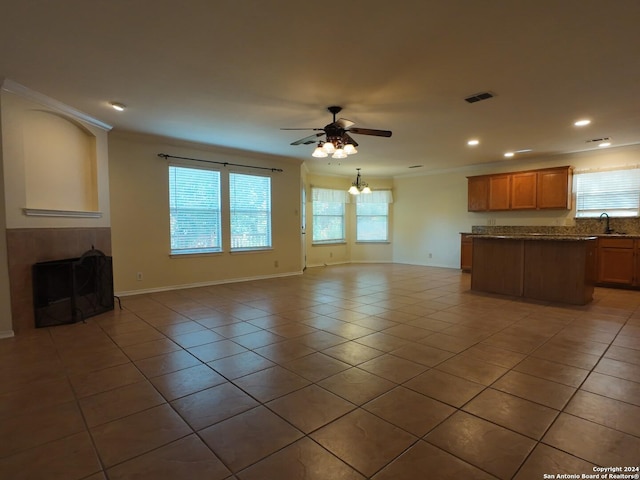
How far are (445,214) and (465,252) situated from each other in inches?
48.7

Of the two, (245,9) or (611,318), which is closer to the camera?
(245,9)

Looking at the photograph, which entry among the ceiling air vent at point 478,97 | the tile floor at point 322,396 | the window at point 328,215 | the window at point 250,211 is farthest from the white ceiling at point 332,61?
the window at point 328,215

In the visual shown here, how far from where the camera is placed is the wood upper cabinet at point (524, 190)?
22.3 feet

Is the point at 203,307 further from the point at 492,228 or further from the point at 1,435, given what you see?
the point at 492,228

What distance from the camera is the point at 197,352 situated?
116 inches

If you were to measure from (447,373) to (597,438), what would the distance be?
35.8 inches

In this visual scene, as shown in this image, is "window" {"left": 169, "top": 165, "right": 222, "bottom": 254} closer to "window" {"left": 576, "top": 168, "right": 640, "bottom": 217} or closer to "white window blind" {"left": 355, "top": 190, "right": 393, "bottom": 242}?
"white window blind" {"left": 355, "top": 190, "right": 393, "bottom": 242}

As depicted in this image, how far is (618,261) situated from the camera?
226 inches

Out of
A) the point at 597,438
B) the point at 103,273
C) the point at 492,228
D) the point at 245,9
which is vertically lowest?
the point at 597,438

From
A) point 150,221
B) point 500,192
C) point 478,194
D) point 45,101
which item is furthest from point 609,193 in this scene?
point 45,101

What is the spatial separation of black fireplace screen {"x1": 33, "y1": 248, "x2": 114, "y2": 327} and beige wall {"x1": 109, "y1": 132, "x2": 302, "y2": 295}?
0.94m

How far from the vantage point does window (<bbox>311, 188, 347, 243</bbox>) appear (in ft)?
28.9

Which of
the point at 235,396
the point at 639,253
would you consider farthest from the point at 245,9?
the point at 639,253

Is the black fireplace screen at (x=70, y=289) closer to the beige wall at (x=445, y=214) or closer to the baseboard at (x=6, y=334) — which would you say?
the baseboard at (x=6, y=334)
